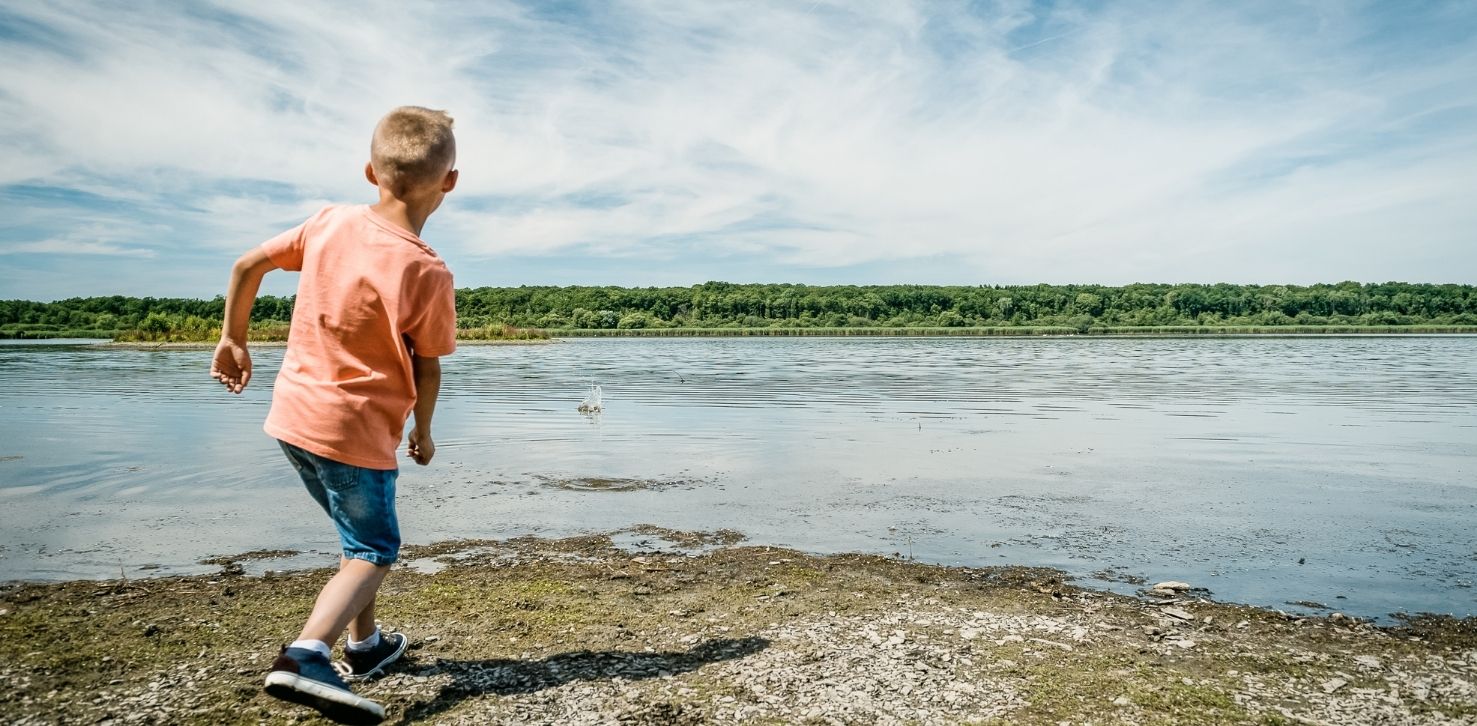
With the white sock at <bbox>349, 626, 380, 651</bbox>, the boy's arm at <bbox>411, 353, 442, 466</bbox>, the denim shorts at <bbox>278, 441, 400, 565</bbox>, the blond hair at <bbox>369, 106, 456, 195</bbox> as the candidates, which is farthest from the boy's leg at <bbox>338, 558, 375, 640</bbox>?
the blond hair at <bbox>369, 106, 456, 195</bbox>

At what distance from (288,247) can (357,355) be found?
0.56 metres

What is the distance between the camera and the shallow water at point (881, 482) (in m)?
7.04

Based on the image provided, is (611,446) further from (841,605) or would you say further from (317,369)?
(317,369)

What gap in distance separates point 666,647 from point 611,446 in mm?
9637

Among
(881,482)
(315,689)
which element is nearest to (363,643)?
(315,689)

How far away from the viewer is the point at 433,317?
3.69 metres

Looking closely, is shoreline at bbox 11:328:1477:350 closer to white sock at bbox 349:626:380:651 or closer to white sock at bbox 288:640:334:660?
white sock at bbox 349:626:380:651

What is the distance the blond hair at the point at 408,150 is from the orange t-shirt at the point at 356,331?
7.8 inches

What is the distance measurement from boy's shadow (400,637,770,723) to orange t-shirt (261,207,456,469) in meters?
1.07

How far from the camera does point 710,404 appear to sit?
21812 millimetres

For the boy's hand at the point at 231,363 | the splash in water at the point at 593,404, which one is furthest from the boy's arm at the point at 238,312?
the splash in water at the point at 593,404

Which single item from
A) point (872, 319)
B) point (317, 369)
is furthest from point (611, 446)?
point (872, 319)

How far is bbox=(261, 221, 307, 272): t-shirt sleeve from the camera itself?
12.4 ft

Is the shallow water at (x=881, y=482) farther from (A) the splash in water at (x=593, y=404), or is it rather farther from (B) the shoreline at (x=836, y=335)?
(B) the shoreline at (x=836, y=335)
